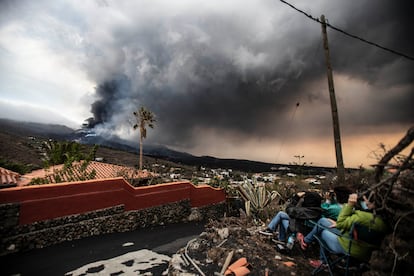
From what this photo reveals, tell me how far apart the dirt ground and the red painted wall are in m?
4.00

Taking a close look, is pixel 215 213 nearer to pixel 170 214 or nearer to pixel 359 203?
pixel 170 214

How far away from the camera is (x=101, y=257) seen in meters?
5.93

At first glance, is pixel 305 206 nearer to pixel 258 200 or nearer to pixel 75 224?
pixel 258 200

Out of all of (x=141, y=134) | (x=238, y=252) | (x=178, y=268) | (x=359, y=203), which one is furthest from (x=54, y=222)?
(x=141, y=134)

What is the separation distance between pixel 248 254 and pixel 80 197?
18.8ft

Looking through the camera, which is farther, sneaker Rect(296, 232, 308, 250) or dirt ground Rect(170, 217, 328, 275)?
sneaker Rect(296, 232, 308, 250)

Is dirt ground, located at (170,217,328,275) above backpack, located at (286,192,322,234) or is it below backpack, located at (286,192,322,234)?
below

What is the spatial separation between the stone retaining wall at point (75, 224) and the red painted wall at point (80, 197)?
17cm

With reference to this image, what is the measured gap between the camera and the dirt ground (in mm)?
4270

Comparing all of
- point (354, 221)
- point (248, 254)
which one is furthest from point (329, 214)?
point (248, 254)

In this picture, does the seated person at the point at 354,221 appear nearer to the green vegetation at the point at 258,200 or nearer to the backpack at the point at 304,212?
the backpack at the point at 304,212

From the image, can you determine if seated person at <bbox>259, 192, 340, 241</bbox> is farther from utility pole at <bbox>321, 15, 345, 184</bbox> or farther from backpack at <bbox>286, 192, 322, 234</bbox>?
utility pole at <bbox>321, 15, 345, 184</bbox>

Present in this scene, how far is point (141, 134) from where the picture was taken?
24094mm

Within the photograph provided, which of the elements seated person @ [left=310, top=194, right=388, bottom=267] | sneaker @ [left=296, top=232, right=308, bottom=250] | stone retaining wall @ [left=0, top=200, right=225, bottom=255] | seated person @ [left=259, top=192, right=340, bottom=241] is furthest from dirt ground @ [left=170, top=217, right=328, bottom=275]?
stone retaining wall @ [left=0, top=200, right=225, bottom=255]
